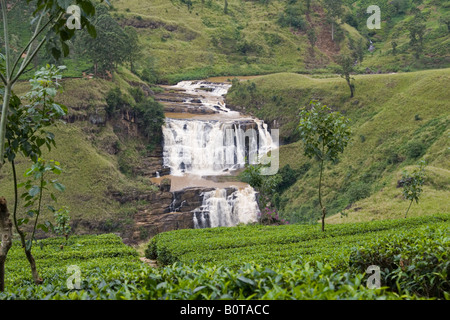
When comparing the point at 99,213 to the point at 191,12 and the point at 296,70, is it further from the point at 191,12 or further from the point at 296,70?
the point at 191,12

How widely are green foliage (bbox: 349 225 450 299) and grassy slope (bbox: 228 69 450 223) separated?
20.2 m

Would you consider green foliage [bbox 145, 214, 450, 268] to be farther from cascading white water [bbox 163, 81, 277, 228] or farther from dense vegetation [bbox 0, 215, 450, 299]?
cascading white water [bbox 163, 81, 277, 228]

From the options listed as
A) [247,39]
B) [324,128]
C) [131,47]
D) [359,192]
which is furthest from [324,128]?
[247,39]

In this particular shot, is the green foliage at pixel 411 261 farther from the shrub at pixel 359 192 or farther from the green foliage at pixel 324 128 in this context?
the shrub at pixel 359 192

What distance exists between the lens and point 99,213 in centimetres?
3234

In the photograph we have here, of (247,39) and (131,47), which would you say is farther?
(247,39)

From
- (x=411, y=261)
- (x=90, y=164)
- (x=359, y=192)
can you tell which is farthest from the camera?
(x=90, y=164)

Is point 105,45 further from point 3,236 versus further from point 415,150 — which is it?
point 3,236

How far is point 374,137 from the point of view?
128 feet

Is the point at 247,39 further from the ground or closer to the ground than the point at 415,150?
further from the ground

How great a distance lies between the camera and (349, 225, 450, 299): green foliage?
16.7 ft

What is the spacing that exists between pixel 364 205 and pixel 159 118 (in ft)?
80.2

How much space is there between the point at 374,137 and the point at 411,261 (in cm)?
3587
